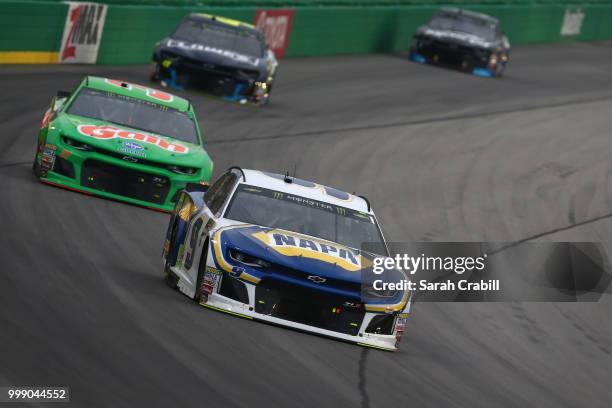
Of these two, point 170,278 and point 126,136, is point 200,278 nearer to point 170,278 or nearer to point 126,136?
point 170,278

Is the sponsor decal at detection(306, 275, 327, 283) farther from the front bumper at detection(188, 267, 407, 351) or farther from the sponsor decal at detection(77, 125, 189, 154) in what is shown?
the sponsor decal at detection(77, 125, 189, 154)

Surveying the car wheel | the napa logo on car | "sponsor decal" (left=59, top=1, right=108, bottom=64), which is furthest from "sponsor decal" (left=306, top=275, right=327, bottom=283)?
"sponsor decal" (left=59, top=1, right=108, bottom=64)

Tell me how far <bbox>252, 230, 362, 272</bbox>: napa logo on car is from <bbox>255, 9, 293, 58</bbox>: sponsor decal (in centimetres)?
2212

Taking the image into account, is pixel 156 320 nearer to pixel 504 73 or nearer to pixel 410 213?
pixel 410 213

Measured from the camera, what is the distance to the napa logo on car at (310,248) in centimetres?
1029

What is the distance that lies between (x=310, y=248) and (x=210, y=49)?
15.1 metres

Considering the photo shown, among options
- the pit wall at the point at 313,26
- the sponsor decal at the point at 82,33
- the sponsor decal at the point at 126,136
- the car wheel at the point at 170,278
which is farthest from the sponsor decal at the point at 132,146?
the sponsor decal at the point at 82,33

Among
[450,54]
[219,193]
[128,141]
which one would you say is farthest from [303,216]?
[450,54]

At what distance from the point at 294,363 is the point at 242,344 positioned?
0.44 metres

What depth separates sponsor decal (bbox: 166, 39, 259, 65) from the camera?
81.9 ft

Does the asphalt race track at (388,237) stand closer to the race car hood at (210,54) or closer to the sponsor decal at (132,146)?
the sponsor decal at (132,146)

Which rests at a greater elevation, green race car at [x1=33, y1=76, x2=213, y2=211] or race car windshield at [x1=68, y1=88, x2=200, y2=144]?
race car windshield at [x1=68, y1=88, x2=200, y2=144]

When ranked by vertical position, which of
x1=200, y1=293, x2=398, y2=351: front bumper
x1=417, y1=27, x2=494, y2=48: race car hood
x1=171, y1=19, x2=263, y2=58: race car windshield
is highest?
x1=200, y1=293, x2=398, y2=351: front bumper

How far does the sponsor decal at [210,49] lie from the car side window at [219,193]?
13.2 m
